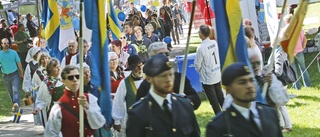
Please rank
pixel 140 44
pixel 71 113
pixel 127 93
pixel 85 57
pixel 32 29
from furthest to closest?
pixel 32 29 < pixel 140 44 < pixel 85 57 < pixel 127 93 < pixel 71 113

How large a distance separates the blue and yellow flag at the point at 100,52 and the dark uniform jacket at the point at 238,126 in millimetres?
4715

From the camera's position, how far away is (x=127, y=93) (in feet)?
31.1

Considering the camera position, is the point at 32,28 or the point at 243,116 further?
the point at 32,28

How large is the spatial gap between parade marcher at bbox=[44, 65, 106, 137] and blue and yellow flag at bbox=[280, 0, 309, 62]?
8.31 ft

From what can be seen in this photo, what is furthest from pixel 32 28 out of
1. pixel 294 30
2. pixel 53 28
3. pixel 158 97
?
pixel 158 97

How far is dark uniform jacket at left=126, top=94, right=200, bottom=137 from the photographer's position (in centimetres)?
662

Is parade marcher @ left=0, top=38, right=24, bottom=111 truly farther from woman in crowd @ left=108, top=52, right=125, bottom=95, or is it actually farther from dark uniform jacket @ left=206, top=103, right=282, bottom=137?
dark uniform jacket @ left=206, top=103, right=282, bottom=137

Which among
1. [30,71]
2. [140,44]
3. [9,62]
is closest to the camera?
[30,71]

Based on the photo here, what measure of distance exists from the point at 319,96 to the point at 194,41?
65.9ft

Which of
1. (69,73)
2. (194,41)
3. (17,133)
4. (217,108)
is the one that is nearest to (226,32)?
(217,108)

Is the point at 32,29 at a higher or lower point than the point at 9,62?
lower

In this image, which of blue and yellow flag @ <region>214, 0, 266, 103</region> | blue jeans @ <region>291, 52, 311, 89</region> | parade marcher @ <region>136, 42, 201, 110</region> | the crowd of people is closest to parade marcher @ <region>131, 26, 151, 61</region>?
the crowd of people

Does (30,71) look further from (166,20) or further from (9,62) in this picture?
(166,20)

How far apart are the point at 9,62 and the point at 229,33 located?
8.18m
